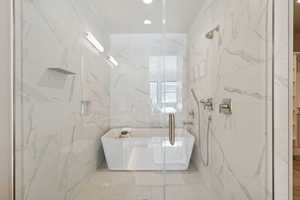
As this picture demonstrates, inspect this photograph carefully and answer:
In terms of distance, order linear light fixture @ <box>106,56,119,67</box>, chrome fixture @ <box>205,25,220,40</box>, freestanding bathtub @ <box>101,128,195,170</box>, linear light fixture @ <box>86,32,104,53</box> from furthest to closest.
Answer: linear light fixture @ <box>106,56,119,67</box>
freestanding bathtub @ <box>101,128,195,170</box>
linear light fixture @ <box>86,32,104,53</box>
chrome fixture @ <box>205,25,220,40</box>

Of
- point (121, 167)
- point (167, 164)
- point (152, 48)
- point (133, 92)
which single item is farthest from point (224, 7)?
point (121, 167)

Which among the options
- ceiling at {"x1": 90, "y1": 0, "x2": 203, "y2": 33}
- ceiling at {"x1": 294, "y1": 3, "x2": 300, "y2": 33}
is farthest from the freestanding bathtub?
ceiling at {"x1": 294, "y1": 3, "x2": 300, "y2": 33}

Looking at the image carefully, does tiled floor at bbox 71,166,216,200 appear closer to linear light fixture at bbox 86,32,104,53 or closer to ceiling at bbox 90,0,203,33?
linear light fixture at bbox 86,32,104,53

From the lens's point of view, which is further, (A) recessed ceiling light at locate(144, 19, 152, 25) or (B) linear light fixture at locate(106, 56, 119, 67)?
(B) linear light fixture at locate(106, 56, 119, 67)

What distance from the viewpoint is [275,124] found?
130cm

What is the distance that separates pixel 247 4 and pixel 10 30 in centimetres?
177

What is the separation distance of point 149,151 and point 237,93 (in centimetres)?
163

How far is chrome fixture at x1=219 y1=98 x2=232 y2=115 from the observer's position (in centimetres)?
198

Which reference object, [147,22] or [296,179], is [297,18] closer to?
[296,179]

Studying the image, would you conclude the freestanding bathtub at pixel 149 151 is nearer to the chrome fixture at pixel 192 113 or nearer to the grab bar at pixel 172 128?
the grab bar at pixel 172 128

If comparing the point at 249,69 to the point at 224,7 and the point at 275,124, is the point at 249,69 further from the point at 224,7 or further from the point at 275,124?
the point at 224,7

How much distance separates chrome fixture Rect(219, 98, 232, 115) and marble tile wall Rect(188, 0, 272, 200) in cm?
5

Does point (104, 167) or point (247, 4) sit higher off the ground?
point (247, 4)

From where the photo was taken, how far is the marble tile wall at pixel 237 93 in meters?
1.42
